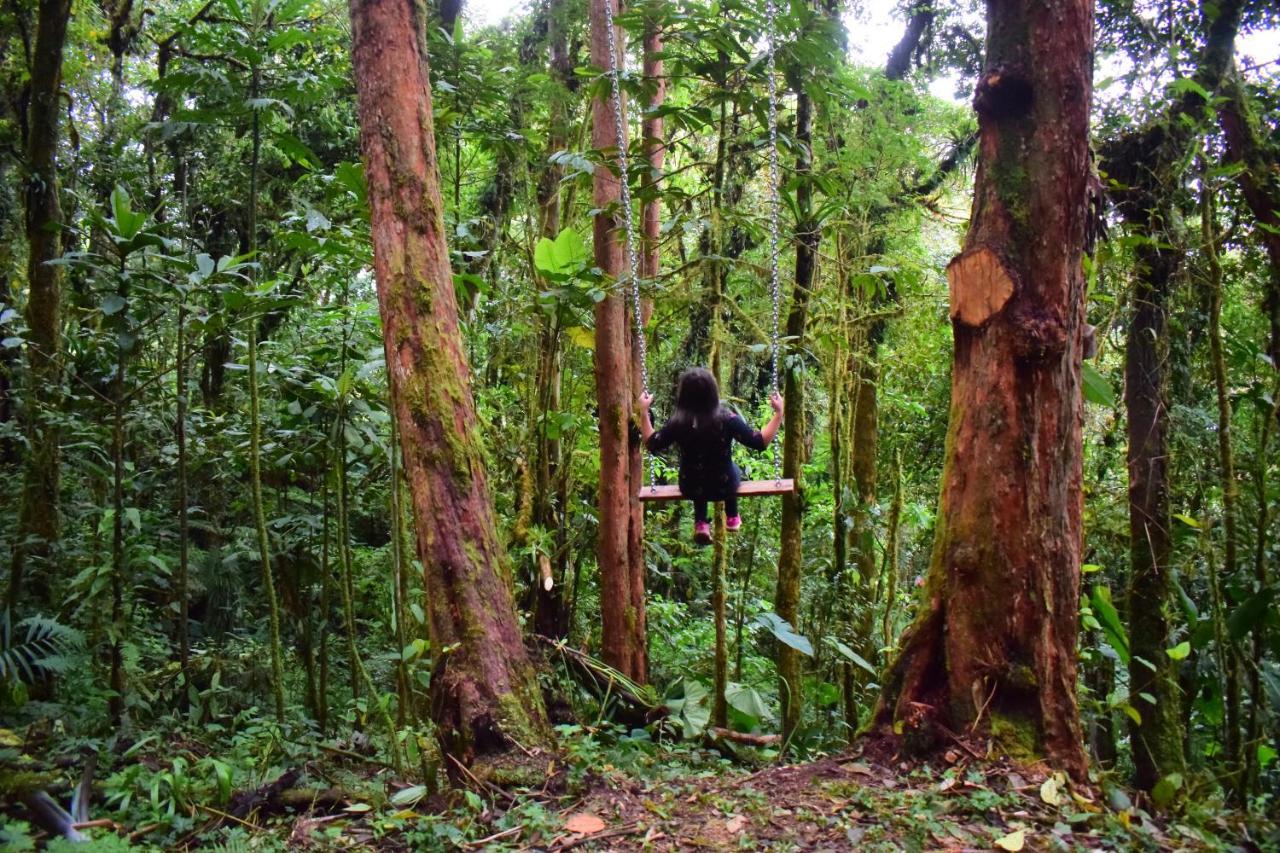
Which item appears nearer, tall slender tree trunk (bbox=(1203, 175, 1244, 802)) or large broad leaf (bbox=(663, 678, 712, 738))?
tall slender tree trunk (bbox=(1203, 175, 1244, 802))

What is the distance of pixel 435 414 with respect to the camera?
3764 mm

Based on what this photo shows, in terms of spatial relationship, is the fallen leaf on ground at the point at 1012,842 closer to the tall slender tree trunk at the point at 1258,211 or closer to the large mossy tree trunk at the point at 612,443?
the tall slender tree trunk at the point at 1258,211

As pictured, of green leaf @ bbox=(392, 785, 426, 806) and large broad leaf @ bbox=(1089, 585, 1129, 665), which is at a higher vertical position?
large broad leaf @ bbox=(1089, 585, 1129, 665)

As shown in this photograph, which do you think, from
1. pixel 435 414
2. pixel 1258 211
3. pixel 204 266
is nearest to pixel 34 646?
pixel 204 266

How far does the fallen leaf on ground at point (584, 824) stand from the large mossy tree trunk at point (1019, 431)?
136 centimetres

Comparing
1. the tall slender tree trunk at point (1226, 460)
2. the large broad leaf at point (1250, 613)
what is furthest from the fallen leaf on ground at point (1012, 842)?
the tall slender tree trunk at point (1226, 460)

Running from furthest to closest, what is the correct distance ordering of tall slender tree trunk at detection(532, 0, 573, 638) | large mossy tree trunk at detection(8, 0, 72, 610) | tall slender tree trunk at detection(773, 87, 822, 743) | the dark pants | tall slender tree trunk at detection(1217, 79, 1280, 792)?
1. tall slender tree trunk at detection(532, 0, 573, 638)
2. tall slender tree trunk at detection(773, 87, 822, 743)
3. the dark pants
4. large mossy tree trunk at detection(8, 0, 72, 610)
5. tall slender tree trunk at detection(1217, 79, 1280, 792)

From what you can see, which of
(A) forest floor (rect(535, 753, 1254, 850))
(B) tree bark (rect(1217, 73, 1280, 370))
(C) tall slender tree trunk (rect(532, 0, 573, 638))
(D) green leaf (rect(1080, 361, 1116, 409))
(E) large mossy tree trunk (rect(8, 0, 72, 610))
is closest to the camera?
(A) forest floor (rect(535, 753, 1254, 850))

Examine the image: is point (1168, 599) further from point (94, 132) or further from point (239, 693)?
point (94, 132)

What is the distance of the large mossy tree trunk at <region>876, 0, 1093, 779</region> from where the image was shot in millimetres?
3336

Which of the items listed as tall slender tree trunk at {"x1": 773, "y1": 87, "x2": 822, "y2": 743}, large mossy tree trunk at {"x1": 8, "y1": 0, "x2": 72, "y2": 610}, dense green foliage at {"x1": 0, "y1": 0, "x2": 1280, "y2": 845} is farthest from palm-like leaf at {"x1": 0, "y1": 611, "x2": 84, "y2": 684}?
tall slender tree trunk at {"x1": 773, "y1": 87, "x2": 822, "y2": 743}

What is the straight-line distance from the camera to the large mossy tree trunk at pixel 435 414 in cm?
357

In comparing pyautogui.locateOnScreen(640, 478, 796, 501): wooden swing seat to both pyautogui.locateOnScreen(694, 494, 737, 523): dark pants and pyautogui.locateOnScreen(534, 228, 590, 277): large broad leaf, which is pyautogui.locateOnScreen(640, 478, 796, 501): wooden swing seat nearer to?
pyautogui.locateOnScreen(694, 494, 737, 523): dark pants

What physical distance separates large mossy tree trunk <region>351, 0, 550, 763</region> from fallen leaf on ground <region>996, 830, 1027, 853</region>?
1.86m
